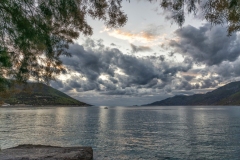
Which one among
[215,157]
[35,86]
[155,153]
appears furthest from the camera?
[155,153]

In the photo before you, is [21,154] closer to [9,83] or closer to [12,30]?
[9,83]

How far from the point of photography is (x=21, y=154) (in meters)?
27.0

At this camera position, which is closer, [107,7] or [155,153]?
[107,7]

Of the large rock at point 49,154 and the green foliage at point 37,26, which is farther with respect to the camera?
the large rock at point 49,154

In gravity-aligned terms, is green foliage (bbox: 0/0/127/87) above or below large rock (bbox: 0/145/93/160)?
above

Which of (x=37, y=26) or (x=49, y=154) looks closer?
(x=37, y=26)

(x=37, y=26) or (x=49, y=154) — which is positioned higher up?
(x=37, y=26)

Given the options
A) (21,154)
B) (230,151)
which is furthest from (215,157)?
(21,154)

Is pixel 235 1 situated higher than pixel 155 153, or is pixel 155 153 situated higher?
pixel 235 1

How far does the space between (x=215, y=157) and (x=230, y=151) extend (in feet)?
20.8

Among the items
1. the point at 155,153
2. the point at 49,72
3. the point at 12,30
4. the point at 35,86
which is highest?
the point at 12,30

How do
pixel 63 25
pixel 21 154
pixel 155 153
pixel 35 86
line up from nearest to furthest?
pixel 63 25 → pixel 35 86 → pixel 21 154 → pixel 155 153

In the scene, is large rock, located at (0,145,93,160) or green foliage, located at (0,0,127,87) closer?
green foliage, located at (0,0,127,87)

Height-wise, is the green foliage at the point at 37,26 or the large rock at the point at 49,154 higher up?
the green foliage at the point at 37,26
